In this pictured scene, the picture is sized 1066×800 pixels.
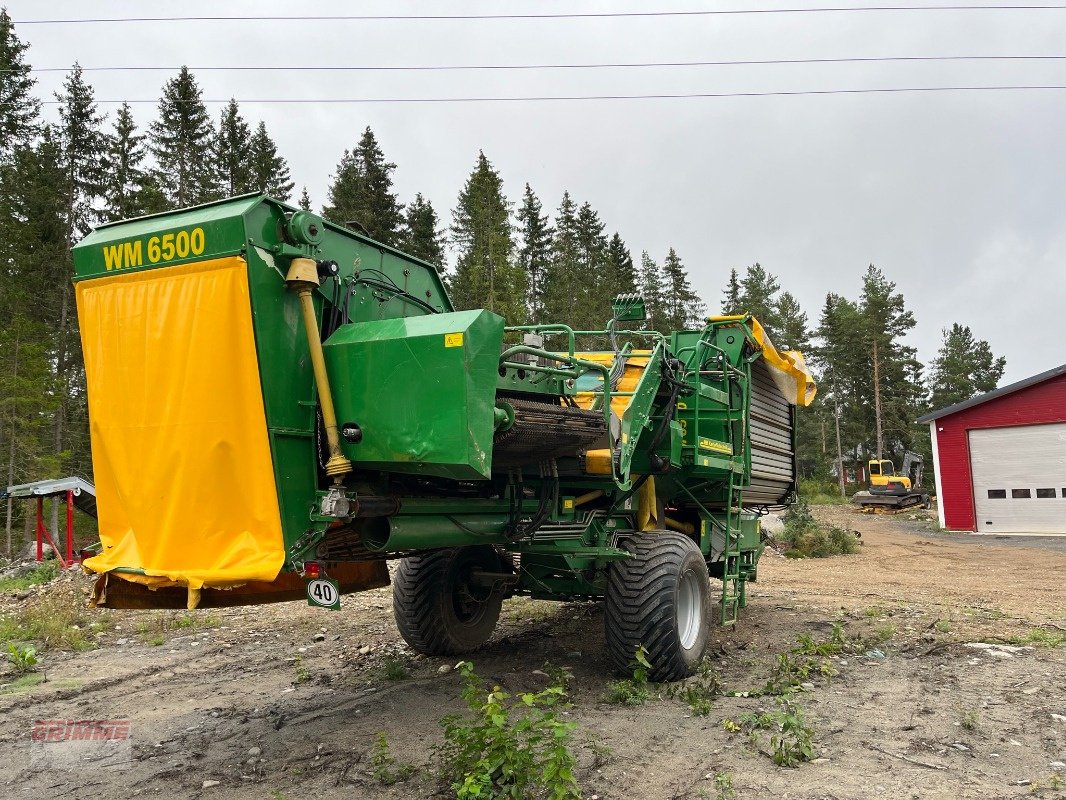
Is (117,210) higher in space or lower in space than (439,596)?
higher

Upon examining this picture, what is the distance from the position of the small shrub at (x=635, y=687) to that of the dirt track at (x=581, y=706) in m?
0.10

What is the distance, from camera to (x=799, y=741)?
13.9ft

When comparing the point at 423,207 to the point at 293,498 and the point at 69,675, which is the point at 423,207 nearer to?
the point at 69,675

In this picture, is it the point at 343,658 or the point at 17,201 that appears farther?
the point at 17,201

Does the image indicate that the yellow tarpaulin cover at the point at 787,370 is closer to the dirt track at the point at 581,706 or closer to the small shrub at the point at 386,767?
the dirt track at the point at 581,706

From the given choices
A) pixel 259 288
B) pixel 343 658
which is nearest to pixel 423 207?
pixel 343 658

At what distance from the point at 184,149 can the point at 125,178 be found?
237cm

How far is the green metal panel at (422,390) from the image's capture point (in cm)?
380

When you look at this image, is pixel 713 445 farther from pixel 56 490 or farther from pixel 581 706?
pixel 56 490

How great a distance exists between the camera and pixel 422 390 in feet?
12.7

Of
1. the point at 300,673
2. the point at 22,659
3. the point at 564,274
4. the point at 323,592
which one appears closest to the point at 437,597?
the point at 300,673

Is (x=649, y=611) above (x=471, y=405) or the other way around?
the other way around

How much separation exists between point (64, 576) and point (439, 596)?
31.3ft

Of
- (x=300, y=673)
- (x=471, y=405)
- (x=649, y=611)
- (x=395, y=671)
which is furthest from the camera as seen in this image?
(x=300, y=673)
